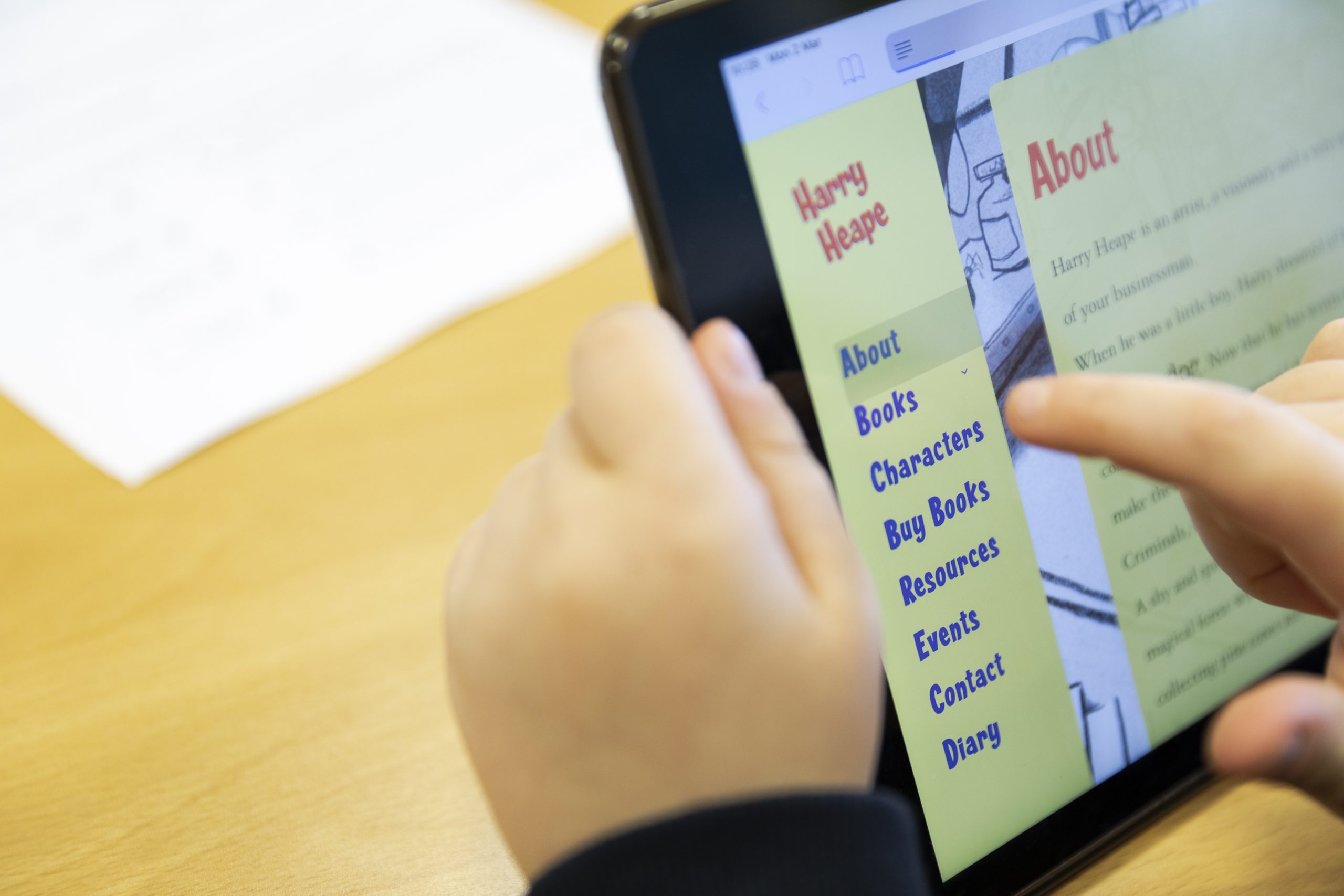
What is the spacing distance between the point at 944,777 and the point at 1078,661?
0.06 meters

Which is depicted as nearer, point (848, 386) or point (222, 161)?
point (848, 386)

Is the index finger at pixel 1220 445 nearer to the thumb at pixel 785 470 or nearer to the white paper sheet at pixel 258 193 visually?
the thumb at pixel 785 470

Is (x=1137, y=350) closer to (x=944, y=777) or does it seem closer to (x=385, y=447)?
(x=944, y=777)

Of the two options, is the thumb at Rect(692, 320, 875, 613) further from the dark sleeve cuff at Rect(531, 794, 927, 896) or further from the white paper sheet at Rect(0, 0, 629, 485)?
the white paper sheet at Rect(0, 0, 629, 485)

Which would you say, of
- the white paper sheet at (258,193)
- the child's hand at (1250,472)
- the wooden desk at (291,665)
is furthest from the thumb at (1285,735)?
the white paper sheet at (258,193)

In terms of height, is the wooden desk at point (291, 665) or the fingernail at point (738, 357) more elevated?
the fingernail at point (738, 357)

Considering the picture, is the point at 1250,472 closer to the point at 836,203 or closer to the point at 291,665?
the point at 836,203

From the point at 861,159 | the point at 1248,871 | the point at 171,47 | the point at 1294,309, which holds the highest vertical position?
the point at 171,47

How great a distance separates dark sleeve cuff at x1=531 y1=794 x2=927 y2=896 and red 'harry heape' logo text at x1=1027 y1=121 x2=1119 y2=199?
19cm

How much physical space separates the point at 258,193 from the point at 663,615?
0.48 metres

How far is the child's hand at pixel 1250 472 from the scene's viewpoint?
0.70 ft

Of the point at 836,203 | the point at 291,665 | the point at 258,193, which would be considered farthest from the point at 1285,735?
the point at 258,193

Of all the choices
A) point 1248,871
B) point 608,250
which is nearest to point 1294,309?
point 1248,871

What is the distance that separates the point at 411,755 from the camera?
0.36m
